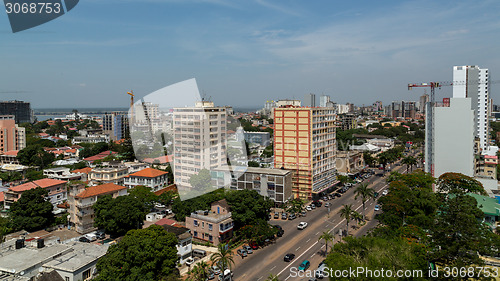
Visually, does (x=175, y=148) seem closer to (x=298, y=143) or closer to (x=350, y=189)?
(x=298, y=143)

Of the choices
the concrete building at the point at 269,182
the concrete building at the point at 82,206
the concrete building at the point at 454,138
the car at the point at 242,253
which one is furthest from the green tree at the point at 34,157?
the concrete building at the point at 454,138

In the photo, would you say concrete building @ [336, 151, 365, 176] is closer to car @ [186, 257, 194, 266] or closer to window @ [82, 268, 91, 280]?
car @ [186, 257, 194, 266]

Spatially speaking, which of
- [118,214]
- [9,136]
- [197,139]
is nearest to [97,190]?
[118,214]

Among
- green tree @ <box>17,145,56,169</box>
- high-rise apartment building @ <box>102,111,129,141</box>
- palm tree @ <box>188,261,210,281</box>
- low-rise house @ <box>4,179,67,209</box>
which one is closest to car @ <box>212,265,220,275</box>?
palm tree @ <box>188,261,210,281</box>

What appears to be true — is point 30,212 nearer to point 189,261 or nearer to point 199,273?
point 189,261

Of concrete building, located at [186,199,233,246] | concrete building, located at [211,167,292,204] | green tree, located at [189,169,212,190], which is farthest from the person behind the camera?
green tree, located at [189,169,212,190]

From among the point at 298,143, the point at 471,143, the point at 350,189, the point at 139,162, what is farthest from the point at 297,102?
the point at 139,162
